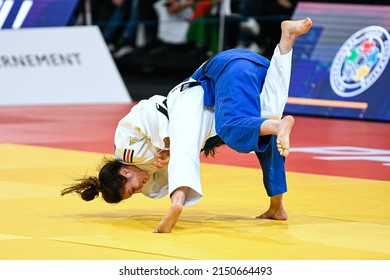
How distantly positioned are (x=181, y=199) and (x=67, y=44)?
358 inches

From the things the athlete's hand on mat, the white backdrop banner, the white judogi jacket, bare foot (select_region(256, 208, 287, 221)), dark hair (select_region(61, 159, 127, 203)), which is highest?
the white judogi jacket

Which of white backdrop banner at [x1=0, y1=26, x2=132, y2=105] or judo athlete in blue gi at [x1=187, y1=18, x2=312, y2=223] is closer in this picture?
judo athlete in blue gi at [x1=187, y1=18, x2=312, y2=223]

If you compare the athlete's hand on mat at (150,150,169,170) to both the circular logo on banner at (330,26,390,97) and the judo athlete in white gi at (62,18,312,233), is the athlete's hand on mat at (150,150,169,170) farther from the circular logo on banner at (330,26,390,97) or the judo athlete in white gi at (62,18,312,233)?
the circular logo on banner at (330,26,390,97)

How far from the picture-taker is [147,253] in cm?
483

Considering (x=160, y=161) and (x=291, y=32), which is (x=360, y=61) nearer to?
(x=291, y=32)

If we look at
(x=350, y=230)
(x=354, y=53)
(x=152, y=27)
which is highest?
(x=350, y=230)

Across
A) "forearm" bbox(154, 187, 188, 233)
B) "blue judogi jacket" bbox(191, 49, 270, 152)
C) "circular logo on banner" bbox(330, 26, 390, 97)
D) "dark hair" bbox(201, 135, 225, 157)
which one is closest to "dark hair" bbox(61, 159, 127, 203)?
"forearm" bbox(154, 187, 188, 233)

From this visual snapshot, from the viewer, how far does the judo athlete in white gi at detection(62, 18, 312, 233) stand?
5453 mm

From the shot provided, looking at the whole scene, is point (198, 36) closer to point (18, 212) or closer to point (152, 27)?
point (152, 27)

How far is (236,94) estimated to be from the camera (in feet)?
18.1

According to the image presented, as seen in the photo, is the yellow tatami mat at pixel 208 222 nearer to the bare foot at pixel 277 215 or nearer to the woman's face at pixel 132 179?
the bare foot at pixel 277 215

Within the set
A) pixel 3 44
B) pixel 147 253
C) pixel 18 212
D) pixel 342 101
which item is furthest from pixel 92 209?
pixel 3 44

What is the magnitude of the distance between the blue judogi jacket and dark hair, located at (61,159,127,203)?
0.64m

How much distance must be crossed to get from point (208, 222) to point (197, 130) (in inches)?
23.8
